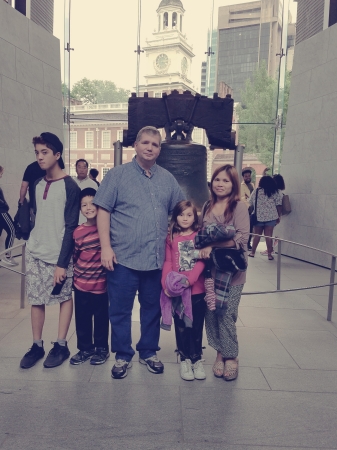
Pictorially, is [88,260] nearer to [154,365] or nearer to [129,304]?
[129,304]

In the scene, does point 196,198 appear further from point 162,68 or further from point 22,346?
point 162,68

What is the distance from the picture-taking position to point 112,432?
2.32m

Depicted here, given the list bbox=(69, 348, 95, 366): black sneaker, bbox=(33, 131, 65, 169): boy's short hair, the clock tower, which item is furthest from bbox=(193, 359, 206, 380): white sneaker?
the clock tower

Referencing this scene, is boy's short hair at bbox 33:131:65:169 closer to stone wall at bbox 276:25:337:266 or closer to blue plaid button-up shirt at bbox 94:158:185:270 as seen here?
blue plaid button-up shirt at bbox 94:158:185:270

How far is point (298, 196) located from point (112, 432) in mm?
6751

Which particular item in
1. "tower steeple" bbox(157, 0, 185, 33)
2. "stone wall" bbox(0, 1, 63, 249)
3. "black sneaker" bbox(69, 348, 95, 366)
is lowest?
"black sneaker" bbox(69, 348, 95, 366)

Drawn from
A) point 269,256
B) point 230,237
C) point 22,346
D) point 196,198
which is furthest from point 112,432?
point 269,256

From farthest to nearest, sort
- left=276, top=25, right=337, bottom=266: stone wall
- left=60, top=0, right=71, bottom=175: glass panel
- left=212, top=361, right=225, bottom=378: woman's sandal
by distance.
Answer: left=60, top=0, right=71, bottom=175: glass panel
left=276, top=25, right=337, bottom=266: stone wall
left=212, top=361, right=225, bottom=378: woman's sandal

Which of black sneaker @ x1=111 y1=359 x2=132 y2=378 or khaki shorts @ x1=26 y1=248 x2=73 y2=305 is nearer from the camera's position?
black sneaker @ x1=111 y1=359 x2=132 y2=378

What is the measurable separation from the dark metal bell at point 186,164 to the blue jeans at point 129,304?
1.77m

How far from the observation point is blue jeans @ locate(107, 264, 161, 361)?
10.0 ft

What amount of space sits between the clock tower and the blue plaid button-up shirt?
998 cm

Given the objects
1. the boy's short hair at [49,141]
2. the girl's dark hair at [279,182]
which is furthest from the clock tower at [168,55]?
the boy's short hair at [49,141]

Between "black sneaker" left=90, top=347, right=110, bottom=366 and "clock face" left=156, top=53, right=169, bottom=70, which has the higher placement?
"clock face" left=156, top=53, right=169, bottom=70
